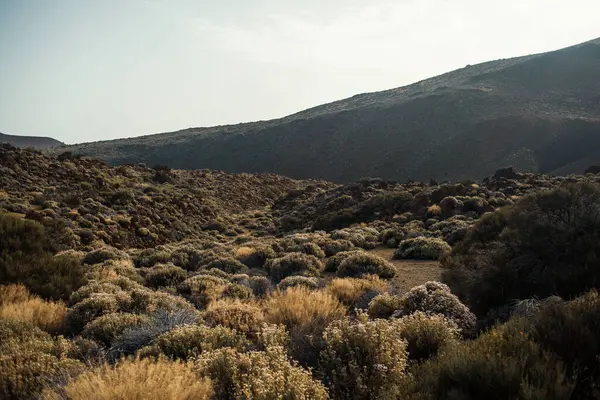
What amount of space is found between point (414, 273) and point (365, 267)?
1768 mm

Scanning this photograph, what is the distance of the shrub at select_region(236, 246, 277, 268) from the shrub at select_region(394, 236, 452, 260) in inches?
202

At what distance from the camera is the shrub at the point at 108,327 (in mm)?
6559

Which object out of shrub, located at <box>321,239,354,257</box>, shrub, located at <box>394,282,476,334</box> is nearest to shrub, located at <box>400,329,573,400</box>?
shrub, located at <box>394,282,476,334</box>

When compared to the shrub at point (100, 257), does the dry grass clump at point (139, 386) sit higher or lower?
higher

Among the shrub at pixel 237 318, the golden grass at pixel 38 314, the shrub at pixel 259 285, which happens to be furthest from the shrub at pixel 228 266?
the shrub at pixel 237 318

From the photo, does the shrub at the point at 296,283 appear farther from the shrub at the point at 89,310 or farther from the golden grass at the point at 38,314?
the golden grass at the point at 38,314

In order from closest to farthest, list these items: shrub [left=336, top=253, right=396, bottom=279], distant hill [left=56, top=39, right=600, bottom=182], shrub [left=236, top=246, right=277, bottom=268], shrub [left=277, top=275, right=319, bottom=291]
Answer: shrub [left=277, top=275, right=319, bottom=291], shrub [left=336, top=253, right=396, bottom=279], shrub [left=236, top=246, right=277, bottom=268], distant hill [left=56, top=39, right=600, bottom=182]

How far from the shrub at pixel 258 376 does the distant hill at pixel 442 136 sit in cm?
6526

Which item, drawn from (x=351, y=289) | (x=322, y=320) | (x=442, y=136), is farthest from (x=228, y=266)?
(x=442, y=136)

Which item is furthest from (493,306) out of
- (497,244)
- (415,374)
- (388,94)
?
(388,94)

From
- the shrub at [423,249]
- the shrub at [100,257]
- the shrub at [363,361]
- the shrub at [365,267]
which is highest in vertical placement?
the shrub at [363,361]

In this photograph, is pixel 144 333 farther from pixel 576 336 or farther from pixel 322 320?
pixel 576 336

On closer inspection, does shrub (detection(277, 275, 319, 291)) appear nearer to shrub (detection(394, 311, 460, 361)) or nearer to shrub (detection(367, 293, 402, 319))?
shrub (detection(367, 293, 402, 319))

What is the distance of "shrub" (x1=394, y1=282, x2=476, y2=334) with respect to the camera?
22.4 ft
